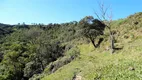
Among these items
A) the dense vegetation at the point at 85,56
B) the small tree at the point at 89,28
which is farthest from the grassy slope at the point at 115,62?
the small tree at the point at 89,28

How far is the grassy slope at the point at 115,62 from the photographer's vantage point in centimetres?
1630

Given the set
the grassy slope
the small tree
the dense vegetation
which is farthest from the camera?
the small tree

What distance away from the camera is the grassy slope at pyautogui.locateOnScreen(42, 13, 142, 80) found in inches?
642

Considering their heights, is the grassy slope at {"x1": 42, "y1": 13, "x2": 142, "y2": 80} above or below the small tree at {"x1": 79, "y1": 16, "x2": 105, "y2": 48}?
below

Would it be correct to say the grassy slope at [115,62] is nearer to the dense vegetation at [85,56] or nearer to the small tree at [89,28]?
the dense vegetation at [85,56]

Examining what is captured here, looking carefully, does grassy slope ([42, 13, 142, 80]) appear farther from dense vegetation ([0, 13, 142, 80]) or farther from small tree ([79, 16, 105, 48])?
small tree ([79, 16, 105, 48])

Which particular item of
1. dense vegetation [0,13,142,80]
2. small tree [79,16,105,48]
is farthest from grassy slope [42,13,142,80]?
small tree [79,16,105,48]

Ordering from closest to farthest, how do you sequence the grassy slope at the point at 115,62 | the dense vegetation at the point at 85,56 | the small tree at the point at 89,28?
the grassy slope at the point at 115,62, the dense vegetation at the point at 85,56, the small tree at the point at 89,28

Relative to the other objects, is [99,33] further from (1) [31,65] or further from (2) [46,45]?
(1) [31,65]

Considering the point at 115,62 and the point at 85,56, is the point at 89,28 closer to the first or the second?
the point at 85,56

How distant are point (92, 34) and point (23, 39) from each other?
2600 inches

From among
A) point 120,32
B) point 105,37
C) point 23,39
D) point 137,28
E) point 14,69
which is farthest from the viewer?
point 23,39

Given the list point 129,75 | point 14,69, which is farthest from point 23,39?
point 129,75

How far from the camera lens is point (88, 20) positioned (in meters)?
44.2
